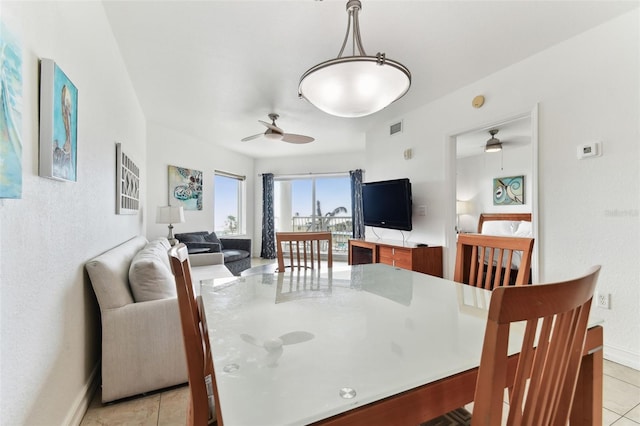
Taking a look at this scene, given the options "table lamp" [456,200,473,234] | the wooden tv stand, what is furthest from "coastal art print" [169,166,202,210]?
"table lamp" [456,200,473,234]

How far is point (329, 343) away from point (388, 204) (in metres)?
3.40

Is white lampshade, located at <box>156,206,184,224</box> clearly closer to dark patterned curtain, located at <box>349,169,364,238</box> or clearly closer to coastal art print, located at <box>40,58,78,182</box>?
coastal art print, located at <box>40,58,78,182</box>

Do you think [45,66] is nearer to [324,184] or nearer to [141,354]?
[141,354]

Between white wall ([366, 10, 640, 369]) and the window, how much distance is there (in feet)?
16.5

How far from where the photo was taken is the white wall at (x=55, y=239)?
0.94 m

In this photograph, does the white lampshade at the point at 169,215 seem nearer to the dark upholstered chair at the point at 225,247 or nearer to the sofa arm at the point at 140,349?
the dark upholstered chair at the point at 225,247

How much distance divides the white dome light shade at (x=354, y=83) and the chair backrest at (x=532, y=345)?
3.67 ft

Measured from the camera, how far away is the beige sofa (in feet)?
5.40

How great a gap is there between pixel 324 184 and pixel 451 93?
384cm

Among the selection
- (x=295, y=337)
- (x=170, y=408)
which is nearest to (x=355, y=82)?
(x=295, y=337)

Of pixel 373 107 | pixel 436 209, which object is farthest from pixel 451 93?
pixel 373 107

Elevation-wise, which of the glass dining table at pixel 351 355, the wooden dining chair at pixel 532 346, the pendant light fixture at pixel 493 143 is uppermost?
the pendant light fixture at pixel 493 143

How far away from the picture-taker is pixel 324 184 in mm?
6828

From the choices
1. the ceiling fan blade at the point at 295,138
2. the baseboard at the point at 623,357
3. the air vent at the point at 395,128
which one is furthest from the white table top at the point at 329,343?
the air vent at the point at 395,128
